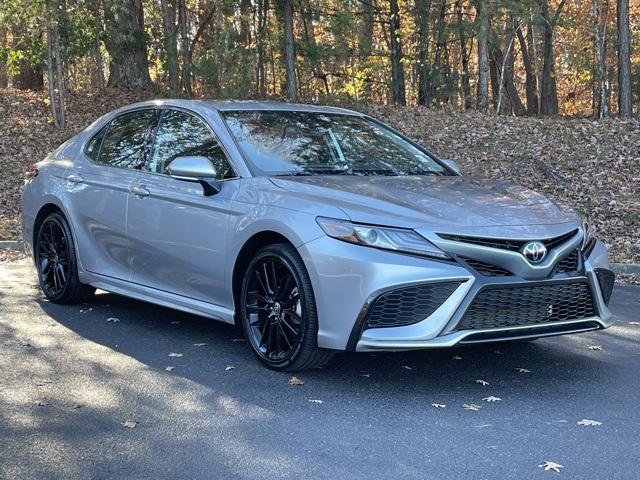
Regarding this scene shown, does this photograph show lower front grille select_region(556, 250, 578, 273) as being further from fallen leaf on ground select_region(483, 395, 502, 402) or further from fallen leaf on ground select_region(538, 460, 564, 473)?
fallen leaf on ground select_region(538, 460, 564, 473)

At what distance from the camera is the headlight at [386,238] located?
463 centimetres

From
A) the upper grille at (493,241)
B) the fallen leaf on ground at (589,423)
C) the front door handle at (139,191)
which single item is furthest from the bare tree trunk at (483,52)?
the fallen leaf on ground at (589,423)

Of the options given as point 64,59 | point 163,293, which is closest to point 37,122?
point 64,59

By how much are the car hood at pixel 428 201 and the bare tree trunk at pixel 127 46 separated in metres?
15.3

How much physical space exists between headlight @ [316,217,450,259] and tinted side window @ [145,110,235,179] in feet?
3.91

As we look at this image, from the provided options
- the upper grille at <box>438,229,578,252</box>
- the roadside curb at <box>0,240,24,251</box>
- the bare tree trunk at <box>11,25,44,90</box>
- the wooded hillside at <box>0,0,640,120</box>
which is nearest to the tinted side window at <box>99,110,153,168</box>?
the upper grille at <box>438,229,578,252</box>

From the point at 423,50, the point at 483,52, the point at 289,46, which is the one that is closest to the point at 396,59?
the point at 423,50

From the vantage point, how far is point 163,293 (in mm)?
6082

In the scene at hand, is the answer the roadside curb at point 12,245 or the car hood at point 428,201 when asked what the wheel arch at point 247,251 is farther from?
the roadside curb at point 12,245

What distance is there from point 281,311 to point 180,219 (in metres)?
1.10

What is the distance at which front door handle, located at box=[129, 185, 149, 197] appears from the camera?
20.1 feet

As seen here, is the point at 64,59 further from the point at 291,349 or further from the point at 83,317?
the point at 291,349

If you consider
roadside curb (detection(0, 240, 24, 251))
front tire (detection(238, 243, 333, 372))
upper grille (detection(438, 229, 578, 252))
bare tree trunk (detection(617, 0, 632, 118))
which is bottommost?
roadside curb (detection(0, 240, 24, 251))

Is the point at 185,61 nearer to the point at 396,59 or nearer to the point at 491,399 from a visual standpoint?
the point at 396,59
